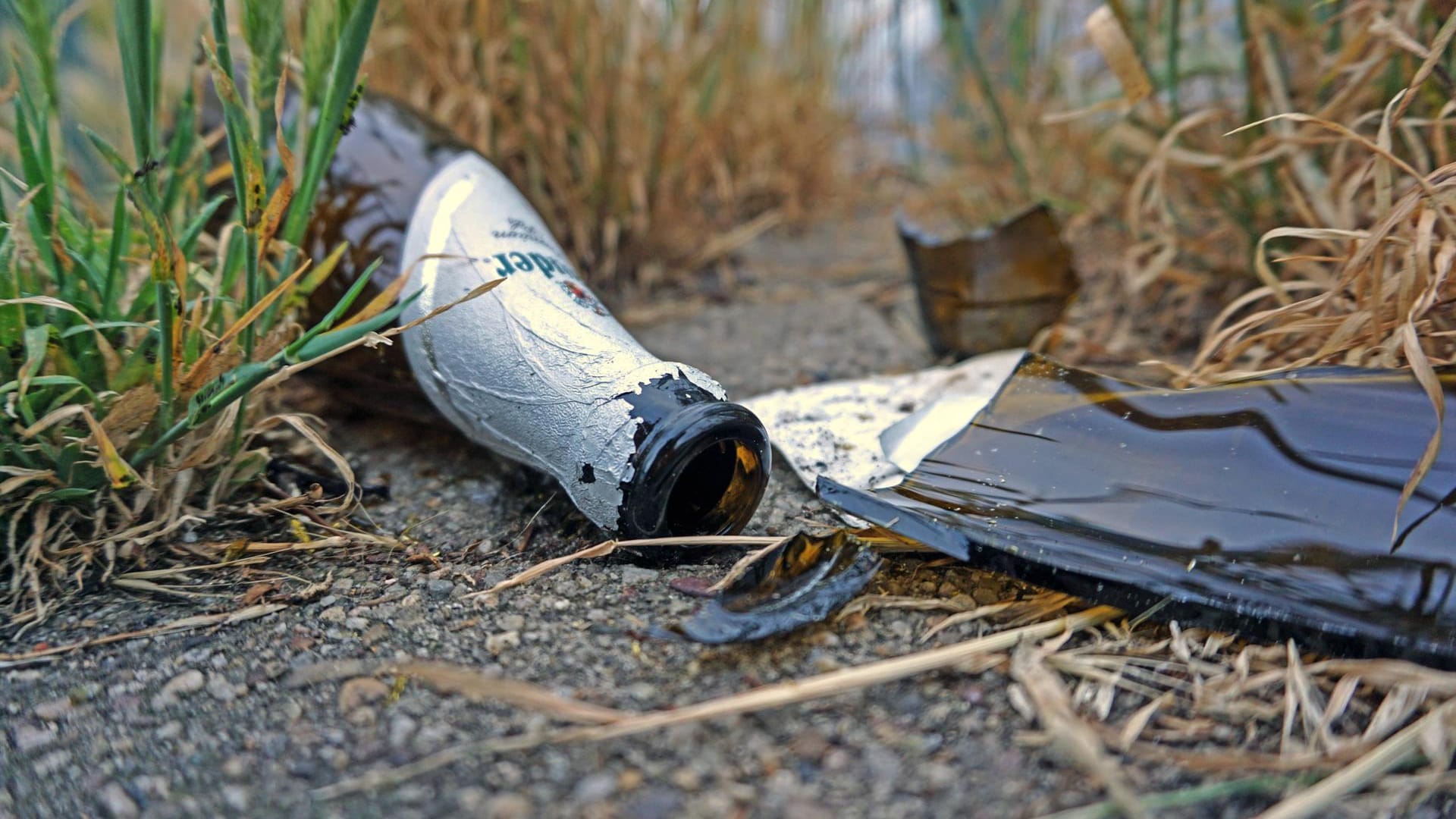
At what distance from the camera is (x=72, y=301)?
89 centimetres

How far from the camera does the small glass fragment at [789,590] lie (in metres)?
0.75

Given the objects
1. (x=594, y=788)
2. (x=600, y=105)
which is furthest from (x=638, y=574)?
(x=600, y=105)

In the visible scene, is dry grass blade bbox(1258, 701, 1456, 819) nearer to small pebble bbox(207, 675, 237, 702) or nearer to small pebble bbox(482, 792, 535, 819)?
small pebble bbox(482, 792, 535, 819)

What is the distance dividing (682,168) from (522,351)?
49.5 inches

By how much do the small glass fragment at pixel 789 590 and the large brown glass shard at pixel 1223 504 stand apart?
0.13 ft

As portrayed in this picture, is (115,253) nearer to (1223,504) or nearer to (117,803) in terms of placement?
(117,803)

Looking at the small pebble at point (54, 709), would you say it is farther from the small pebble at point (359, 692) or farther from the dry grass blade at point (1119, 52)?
the dry grass blade at point (1119, 52)

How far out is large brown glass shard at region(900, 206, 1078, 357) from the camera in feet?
4.93

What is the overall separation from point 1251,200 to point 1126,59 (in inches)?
14.5

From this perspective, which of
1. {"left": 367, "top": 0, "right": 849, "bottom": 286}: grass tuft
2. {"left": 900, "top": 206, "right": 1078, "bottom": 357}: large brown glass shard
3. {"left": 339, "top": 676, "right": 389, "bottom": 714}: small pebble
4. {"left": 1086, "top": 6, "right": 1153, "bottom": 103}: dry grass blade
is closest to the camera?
{"left": 339, "top": 676, "right": 389, "bottom": 714}: small pebble

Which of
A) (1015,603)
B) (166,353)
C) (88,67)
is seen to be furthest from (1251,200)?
(88,67)

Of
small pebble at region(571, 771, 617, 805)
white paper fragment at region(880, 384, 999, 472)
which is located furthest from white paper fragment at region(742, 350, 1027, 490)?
small pebble at region(571, 771, 617, 805)

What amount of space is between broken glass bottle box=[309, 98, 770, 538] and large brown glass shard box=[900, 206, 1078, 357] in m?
0.63

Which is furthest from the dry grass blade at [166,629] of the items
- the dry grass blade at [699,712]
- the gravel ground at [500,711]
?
the dry grass blade at [699,712]
